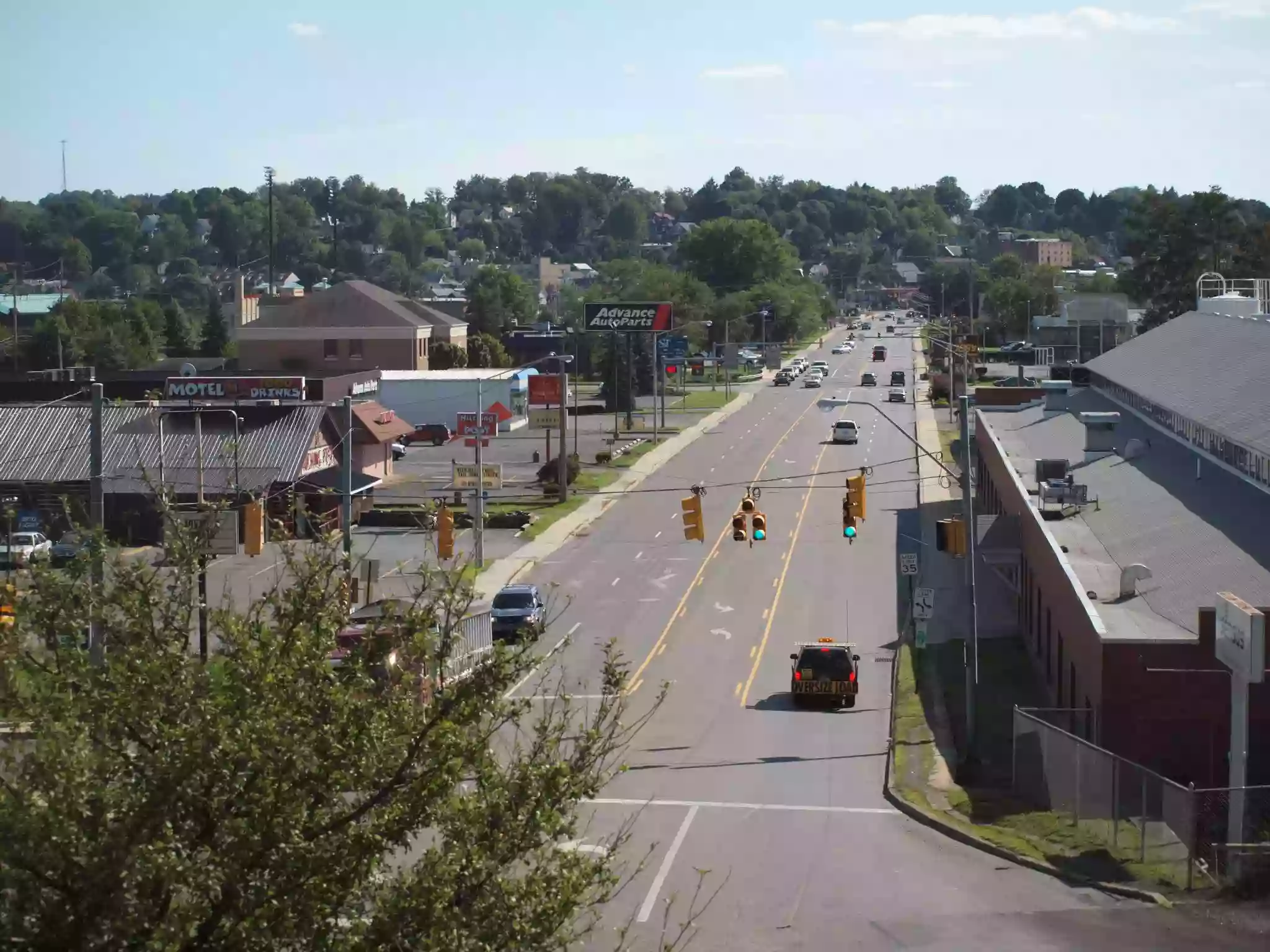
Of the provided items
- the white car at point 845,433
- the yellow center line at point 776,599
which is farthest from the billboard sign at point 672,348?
the yellow center line at point 776,599

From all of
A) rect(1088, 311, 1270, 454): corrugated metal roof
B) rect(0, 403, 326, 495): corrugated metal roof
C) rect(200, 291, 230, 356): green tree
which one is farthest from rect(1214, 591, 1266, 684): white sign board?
rect(200, 291, 230, 356): green tree

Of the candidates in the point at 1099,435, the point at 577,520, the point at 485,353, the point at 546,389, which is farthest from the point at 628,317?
the point at 1099,435

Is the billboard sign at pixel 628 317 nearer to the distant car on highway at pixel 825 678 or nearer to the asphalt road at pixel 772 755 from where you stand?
the asphalt road at pixel 772 755

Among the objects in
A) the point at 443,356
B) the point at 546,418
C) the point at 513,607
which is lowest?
the point at 513,607

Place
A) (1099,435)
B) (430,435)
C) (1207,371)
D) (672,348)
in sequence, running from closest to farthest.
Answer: (1099,435)
(1207,371)
(430,435)
(672,348)

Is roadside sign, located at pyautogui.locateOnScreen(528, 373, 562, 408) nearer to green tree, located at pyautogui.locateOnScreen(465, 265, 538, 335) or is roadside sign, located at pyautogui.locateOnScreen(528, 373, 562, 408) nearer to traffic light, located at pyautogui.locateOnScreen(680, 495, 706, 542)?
traffic light, located at pyautogui.locateOnScreen(680, 495, 706, 542)

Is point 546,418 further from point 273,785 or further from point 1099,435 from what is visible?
point 273,785

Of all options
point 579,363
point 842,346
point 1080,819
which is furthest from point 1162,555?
point 842,346
